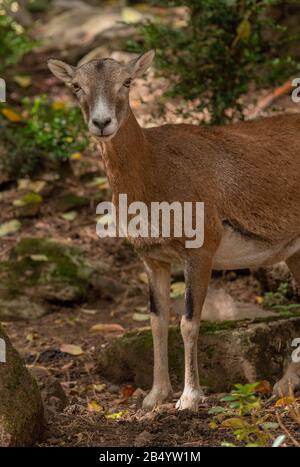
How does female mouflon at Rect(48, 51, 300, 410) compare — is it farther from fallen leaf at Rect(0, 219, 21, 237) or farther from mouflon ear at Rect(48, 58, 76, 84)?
fallen leaf at Rect(0, 219, 21, 237)

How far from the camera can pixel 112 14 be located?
22.2m

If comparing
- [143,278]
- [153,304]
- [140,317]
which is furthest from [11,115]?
[153,304]

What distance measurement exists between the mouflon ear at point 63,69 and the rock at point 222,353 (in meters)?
2.90

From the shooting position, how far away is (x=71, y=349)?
10.9 metres

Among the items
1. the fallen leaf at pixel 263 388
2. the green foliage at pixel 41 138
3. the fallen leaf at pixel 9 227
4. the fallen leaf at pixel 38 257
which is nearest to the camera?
the fallen leaf at pixel 263 388

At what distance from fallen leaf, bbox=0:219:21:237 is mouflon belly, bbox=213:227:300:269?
5.08m

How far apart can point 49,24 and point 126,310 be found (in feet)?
41.9

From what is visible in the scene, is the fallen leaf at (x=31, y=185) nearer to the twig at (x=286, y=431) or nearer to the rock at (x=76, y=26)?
the rock at (x=76, y=26)

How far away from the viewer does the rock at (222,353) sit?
31.1 feet

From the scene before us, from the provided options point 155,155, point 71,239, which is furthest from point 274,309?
point 71,239

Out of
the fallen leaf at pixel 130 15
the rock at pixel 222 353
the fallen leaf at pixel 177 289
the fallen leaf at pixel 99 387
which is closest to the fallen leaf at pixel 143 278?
the fallen leaf at pixel 177 289

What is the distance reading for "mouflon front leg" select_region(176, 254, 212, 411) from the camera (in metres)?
8.88

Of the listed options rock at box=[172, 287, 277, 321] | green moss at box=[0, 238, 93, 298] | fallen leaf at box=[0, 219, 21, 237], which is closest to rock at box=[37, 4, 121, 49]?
fallen leaf at box=[0, 219, 21, 237]

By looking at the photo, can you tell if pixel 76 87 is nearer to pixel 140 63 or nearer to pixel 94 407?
pixel 140 63
